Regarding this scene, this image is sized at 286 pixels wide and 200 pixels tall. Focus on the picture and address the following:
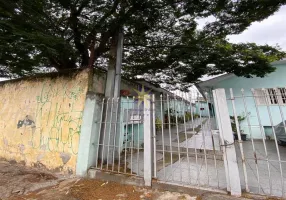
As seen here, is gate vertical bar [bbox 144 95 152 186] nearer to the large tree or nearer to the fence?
the fence

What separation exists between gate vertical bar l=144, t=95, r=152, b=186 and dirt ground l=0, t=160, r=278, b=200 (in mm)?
235

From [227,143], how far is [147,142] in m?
1.44

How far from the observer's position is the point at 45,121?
4453 millimetres

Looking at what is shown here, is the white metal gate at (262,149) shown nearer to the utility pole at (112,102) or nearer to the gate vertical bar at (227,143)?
the gate vertical bar at (227,143)

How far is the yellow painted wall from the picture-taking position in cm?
398

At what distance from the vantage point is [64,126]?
4.12m

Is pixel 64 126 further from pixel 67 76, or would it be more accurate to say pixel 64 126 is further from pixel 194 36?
pixel 194 36

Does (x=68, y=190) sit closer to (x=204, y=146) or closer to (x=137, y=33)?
(x=204, y=146)

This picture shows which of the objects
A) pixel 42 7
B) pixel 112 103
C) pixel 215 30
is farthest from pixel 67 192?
pixel 215 30

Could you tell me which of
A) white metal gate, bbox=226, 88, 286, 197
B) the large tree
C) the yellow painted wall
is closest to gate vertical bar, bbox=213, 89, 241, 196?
white metal gate, bbox=226, 88, 286, 197

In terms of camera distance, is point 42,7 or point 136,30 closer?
point 42,7

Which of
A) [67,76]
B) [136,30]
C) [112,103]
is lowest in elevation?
[112,103]

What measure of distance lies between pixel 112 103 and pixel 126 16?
2.20m

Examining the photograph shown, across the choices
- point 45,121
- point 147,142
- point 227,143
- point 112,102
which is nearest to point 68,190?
point 147,142
